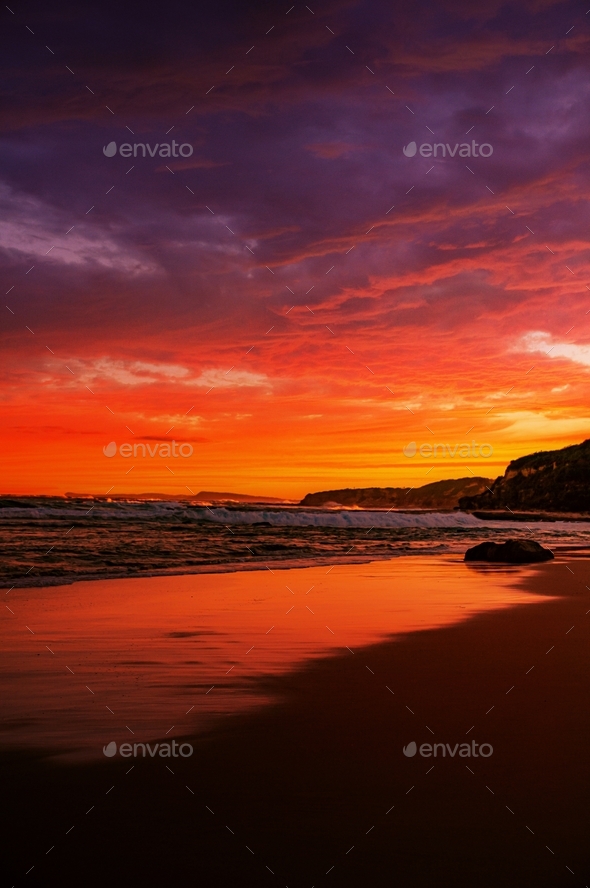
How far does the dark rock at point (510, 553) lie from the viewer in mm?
22703

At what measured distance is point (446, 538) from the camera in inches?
1401

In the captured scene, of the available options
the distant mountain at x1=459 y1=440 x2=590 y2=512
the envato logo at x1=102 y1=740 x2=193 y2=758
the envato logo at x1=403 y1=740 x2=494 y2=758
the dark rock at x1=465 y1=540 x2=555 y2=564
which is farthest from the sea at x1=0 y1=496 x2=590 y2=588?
the distant mountain at x1=459 y1=440 x2=590 y2=512

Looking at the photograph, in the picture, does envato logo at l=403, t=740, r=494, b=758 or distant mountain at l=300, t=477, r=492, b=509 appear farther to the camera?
→ distant mountain at l=300, t=477, r=492, b=509

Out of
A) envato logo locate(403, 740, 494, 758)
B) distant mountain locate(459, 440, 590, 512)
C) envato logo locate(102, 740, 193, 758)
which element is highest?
distant mountain locate(459, 440, 590, 512)

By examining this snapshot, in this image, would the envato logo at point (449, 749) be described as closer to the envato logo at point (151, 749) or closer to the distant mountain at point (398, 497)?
the envato logo at point (151, 749)

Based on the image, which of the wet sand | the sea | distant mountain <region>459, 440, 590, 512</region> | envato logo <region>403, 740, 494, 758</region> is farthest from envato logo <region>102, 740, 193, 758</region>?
distant mountain <region>459, 440, 590, 512</region>

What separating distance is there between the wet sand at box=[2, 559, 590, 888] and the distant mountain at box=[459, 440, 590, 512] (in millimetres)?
87430

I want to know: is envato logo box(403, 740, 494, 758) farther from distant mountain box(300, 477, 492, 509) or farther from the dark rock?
distant mountain box(300, 477, 492, 509)

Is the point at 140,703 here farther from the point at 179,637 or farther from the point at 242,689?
the point at 179,637

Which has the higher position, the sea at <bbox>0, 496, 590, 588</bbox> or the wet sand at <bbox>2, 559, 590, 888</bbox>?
the sea at <bbox>0, 496, 590, 588</bbox>

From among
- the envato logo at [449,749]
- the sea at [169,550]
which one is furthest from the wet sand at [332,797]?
the sea at [169,550]

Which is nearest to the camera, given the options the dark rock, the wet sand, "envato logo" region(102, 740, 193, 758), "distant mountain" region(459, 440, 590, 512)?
the wet sand

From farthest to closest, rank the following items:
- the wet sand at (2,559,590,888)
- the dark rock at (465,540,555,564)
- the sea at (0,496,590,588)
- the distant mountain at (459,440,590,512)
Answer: the distant mountain at (459,440,590,512) < the dark rock at (465,540,555,564) < the sea at (0,496,590,588) < the wet sand at (2,559,590,888)

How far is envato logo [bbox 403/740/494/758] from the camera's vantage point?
5168 millimetres
